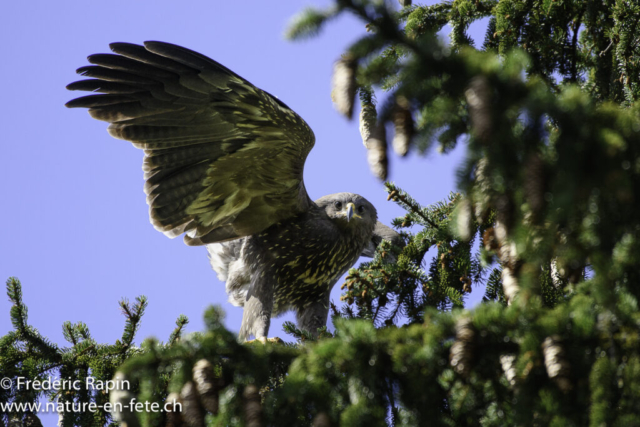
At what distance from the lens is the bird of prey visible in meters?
4.30

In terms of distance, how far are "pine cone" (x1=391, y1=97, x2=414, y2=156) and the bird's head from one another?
3566 millimetres

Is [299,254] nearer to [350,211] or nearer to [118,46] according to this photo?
[350,211]

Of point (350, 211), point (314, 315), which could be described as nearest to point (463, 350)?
point (350, 211)

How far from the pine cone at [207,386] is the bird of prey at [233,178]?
2460mm

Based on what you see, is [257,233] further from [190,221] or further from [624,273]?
[624,273]

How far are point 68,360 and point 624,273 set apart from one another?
10.2 feet

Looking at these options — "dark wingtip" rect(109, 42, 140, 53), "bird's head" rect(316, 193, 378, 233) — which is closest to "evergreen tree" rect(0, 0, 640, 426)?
"dark wingtip" rect(109, 42, 140, 53)

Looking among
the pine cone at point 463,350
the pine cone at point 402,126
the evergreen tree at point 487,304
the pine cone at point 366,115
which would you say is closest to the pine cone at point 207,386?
the evergreen tree at point 487,304

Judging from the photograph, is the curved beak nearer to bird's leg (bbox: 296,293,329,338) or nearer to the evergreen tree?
bird's leg (bbox: 296,293,329,338)

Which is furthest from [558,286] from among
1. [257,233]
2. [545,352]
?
[257,233]

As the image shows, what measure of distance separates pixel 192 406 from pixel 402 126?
1.06 m

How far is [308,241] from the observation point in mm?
5230

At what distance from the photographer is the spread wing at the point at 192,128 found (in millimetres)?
4250

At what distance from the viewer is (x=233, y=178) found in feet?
15.9
